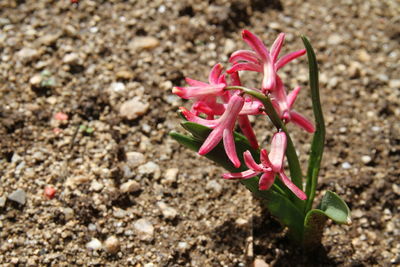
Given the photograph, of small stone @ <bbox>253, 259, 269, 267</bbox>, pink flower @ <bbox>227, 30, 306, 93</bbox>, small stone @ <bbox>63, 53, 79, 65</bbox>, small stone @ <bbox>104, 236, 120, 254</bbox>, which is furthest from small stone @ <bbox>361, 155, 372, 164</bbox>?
small stone @ <bbox>63, 53, 79, 65</bbox>

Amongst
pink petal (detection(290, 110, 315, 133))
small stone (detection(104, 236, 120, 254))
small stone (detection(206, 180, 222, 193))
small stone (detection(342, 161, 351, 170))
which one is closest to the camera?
pink petal (detection(290, 110, 315, 133))

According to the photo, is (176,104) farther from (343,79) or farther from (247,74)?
(343,79)

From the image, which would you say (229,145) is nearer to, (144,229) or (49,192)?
(144,229)

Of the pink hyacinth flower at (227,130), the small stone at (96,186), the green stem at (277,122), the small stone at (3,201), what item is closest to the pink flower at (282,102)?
the green stem at (277,122)

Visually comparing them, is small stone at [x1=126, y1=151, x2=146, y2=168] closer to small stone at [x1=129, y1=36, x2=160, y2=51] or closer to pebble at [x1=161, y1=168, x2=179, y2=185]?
pebble at [x1=161, y1=168, x2=179, y2=185]

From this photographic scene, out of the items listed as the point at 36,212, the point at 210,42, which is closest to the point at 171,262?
the point at 36,212

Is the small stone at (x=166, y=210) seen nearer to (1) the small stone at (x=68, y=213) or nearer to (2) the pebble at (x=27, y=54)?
(1) the small stone at (x=68, y=213)

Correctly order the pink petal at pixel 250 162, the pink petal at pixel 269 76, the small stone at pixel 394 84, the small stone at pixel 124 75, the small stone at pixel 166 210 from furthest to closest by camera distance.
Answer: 1. the small stone at pixel 394 84
2. the small stone at pixel 124 75
3. the small stone at pixel 166 210
4. the pink petal at pixel 269 76
5. the pink petal at pixel 250 162

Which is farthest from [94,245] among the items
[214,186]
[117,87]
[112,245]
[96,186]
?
[117,87]
